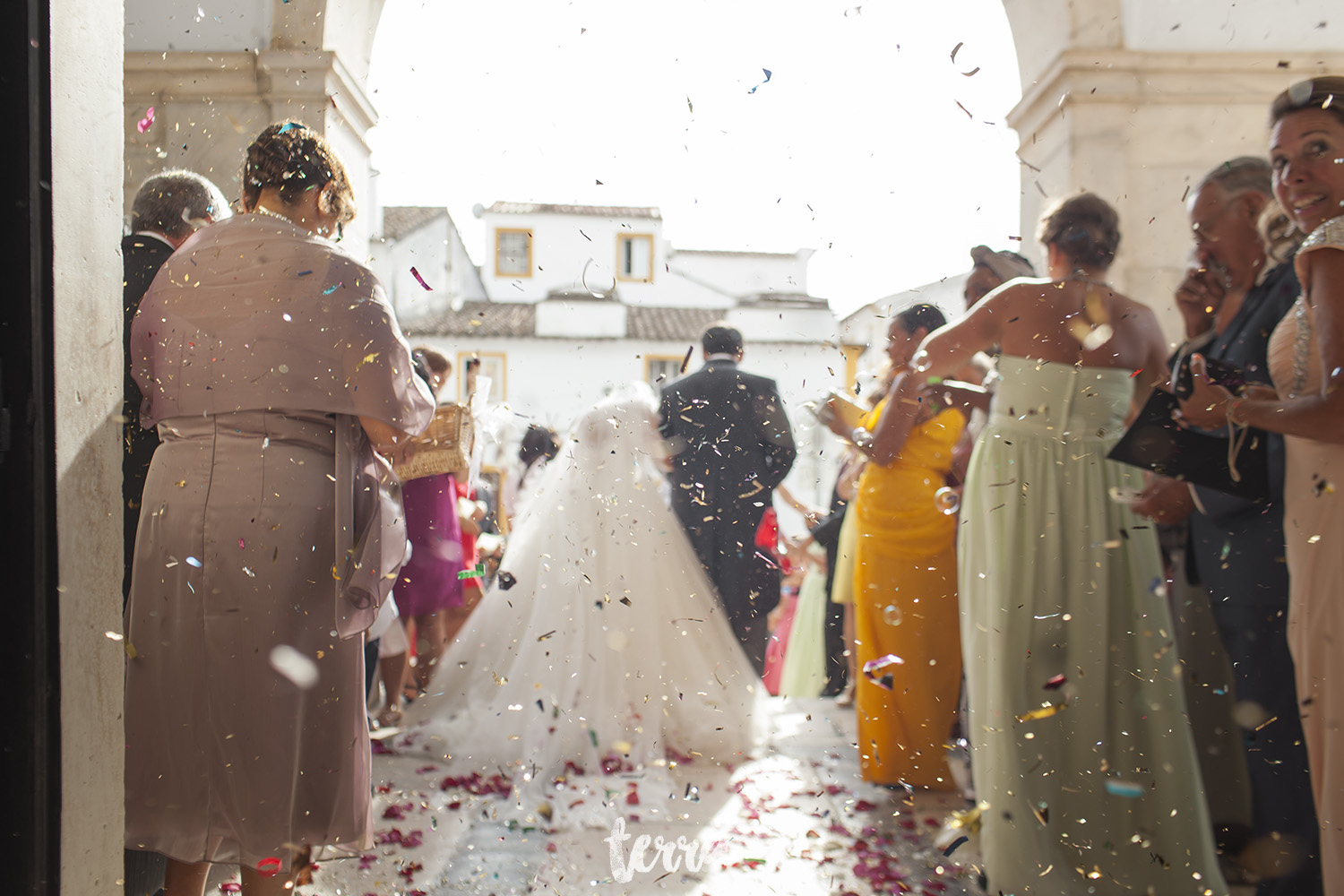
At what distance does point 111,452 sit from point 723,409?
84.4 inches

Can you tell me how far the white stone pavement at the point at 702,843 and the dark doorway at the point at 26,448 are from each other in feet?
2.95

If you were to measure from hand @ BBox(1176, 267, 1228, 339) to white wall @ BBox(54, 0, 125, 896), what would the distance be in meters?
2.09

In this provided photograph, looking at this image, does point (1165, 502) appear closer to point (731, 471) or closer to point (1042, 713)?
point (1042, 713)

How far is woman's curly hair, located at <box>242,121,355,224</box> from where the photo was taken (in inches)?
51.5

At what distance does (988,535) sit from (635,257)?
1048mm

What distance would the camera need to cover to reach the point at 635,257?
185 centimetres

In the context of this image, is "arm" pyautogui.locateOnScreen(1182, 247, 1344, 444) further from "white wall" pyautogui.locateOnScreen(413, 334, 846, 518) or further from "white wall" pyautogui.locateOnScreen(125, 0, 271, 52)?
"white wall" pyautogui.locateOnScreen(125, 0, 271, 52)

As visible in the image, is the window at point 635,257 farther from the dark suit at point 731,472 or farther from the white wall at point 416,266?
the dark suit at point 731,472

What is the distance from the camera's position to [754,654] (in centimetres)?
325

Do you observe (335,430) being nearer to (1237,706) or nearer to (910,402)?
(910,402)

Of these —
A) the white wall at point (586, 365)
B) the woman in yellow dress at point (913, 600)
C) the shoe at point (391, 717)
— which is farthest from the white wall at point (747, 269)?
the shoe at point (391, 717)

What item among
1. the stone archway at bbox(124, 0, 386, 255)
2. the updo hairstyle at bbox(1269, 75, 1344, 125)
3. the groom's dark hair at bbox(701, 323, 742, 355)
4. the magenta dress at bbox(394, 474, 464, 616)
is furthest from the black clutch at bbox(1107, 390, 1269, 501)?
the magenta dress at bbox(394, 474, 464, 616)

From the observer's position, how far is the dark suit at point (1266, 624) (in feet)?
4.80

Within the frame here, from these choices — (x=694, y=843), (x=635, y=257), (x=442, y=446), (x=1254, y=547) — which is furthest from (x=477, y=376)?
(x=1254, y=547)
